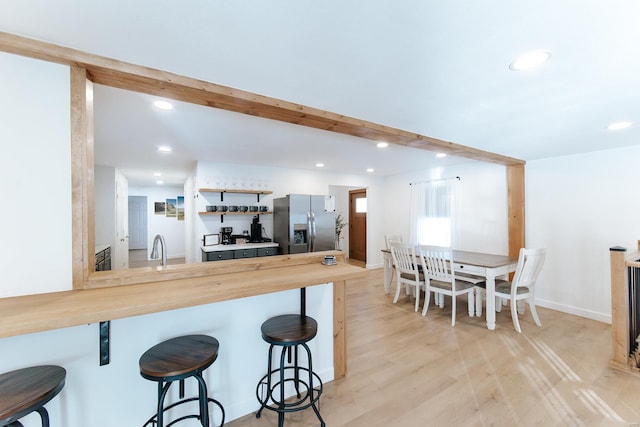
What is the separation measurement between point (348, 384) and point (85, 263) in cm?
203

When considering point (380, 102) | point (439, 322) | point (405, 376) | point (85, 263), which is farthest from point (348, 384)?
point (380, 102)

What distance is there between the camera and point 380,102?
1938 millimetres

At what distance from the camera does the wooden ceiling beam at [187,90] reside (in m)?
1.26

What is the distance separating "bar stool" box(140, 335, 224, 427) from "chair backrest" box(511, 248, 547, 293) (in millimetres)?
3330

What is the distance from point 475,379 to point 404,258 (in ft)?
5.98

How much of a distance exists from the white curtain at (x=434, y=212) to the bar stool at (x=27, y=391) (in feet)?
16.9

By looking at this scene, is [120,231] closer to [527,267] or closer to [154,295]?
[154,295]

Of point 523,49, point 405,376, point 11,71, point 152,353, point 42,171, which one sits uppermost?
point 523,49

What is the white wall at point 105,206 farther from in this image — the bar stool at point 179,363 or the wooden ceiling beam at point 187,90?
the bar stool at point 179,363

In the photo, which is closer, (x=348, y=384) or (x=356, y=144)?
(x=348, y=384)

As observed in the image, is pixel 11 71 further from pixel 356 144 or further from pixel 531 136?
pixel 531 136

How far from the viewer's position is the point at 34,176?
4.12 ft

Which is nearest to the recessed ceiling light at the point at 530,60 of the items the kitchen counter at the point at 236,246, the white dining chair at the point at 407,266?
the white dining chair at the point at 407,266

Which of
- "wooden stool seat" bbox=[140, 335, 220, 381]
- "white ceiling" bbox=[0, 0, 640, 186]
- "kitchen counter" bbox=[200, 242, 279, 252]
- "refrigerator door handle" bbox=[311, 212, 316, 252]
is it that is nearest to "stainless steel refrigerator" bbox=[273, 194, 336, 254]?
"refrigerator door handle" bbox=[311, 212, 316, 252]
